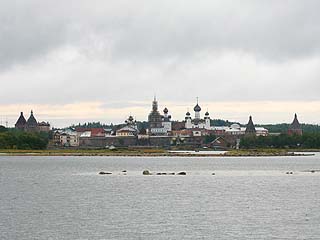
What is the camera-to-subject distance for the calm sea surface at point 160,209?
40.6 m

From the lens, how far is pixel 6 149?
166 metres

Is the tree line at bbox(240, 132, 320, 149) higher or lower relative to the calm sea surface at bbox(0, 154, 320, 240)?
higher

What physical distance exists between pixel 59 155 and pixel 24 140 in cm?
1167

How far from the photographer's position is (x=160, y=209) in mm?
50531

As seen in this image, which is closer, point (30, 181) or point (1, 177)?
point (30, 181)

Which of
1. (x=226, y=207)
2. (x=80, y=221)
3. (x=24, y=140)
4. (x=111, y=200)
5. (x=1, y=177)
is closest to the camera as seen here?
(x=80, y=221)

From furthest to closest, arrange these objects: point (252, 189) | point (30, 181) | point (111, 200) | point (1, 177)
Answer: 1. point (1, 177)
2. point (30, 181)
3. point (252, 189)
4. point (111, 200)

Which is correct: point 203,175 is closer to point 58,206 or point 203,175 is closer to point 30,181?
point 30,181

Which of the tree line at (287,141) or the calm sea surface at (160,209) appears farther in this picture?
the tree line at (287,141)

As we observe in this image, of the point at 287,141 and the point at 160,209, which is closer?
the point at 160,209

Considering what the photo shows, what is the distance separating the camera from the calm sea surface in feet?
133

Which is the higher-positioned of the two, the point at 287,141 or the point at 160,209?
the point at 287,141

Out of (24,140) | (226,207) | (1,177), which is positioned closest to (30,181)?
(1,177)

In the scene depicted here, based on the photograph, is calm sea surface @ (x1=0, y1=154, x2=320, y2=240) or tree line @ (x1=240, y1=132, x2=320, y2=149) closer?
calm sea surface @ (x1=0, y1=154, x2=320, y2=240)
